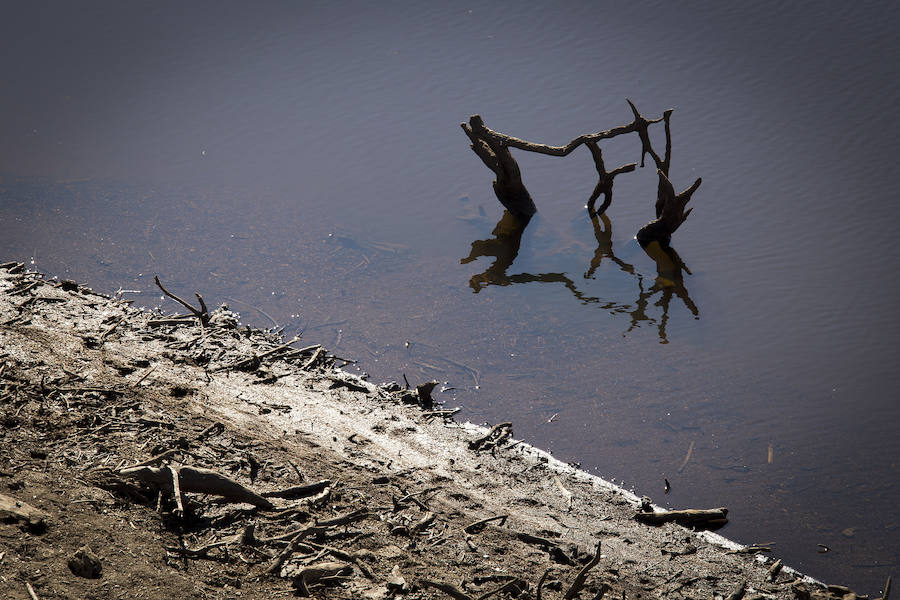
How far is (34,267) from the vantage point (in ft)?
22.9

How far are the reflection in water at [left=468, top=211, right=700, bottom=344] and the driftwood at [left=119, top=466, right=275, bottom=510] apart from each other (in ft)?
13.3

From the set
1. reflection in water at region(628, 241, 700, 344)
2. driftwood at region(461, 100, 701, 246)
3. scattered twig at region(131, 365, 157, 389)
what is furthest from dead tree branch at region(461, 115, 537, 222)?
scattered twig at region(131, 365, 157, 389)

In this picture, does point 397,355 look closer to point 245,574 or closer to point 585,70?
point 245,574

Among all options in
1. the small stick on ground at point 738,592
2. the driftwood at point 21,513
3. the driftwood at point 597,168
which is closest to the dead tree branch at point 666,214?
the driftwood at point 597,168

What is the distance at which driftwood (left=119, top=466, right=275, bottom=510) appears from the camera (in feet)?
9.87

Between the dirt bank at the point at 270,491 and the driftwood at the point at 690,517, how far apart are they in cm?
5

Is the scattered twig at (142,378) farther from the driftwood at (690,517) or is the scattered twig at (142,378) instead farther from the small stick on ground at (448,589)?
the driftwood at (690,517)

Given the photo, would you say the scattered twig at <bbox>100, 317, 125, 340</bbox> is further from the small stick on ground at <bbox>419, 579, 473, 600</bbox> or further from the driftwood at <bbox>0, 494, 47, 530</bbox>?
the small stick on ground at <bbox>419, 579, 473, 600</bbox>

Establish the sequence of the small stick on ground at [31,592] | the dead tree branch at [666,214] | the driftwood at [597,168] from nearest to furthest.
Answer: the small stick on ground at [31,592] → the dead tree branch at [666,214] → the driftwood at [597,168]

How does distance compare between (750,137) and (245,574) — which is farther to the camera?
(750,137)

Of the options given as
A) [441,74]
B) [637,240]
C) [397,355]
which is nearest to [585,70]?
[441,74]

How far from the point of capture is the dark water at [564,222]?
5.05 meters

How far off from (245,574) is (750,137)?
817cm

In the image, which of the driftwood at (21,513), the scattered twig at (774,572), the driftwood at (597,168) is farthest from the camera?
the driftwood at (597,168)
